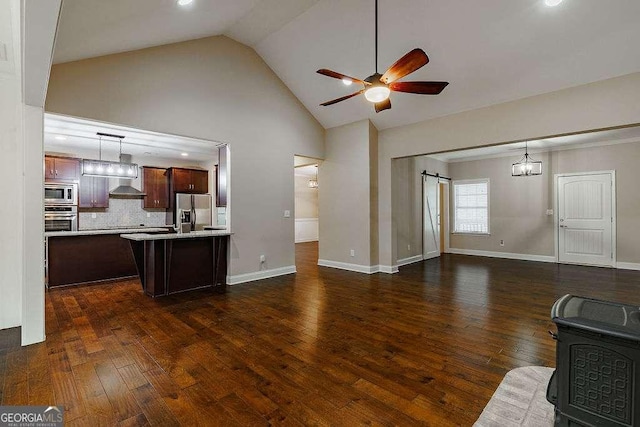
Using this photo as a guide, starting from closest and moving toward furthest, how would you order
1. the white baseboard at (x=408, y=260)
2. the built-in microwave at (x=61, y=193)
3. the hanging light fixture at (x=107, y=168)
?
the hanging light fixture at (x=107, y=168) → the built-in microwave at (x=61, y=193) → the white baseboard at (x=408, y=260)

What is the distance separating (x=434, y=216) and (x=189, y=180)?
681 centimetres

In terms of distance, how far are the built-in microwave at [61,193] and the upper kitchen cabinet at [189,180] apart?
6.70ft

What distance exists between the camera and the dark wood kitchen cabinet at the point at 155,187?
308 inches

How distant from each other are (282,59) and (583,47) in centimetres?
431

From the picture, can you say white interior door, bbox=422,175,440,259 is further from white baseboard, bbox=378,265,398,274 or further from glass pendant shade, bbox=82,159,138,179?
glass pendant shade, bbox=82,159,138,179

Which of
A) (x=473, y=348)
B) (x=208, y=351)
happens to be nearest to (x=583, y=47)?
(x=473, y=348)

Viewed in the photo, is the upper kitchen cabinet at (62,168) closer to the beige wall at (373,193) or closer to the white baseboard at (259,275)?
the white baseboard at (259,275)

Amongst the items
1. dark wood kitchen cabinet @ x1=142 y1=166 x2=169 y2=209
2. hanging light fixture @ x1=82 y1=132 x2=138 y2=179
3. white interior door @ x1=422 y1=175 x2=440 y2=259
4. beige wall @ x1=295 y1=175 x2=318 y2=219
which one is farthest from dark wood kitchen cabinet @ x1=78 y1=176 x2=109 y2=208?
white interior door @ x1=422 y1=175 x2=440 y2=259

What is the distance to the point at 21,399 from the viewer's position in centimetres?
201

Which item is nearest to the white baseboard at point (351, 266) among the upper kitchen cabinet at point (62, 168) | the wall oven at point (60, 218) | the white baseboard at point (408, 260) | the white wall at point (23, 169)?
the white baseboard at point (408, 260)

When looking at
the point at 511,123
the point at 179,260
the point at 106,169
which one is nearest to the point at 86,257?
the point at 106,169

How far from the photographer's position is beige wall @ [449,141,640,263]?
6.48 m

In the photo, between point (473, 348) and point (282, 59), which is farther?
point (282, 59)

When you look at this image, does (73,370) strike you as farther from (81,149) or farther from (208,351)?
(81,149)
